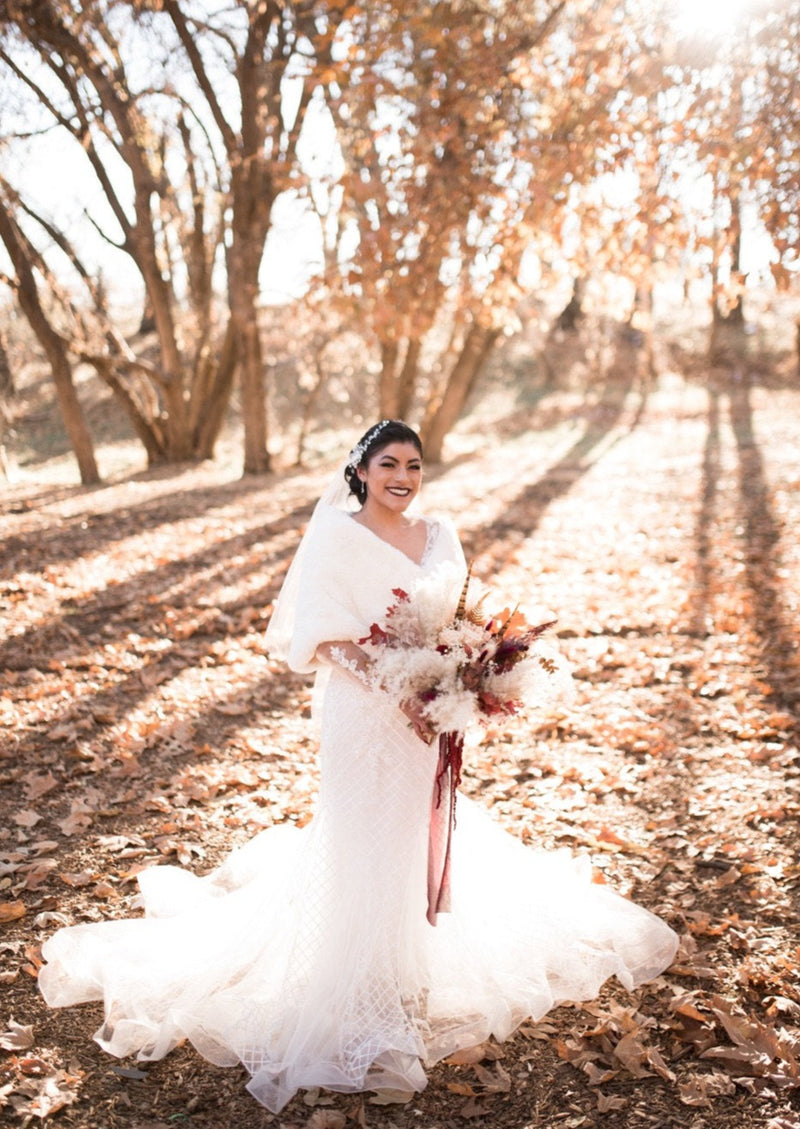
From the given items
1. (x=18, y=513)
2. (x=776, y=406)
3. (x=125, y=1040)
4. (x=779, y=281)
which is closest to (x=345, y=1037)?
(x=125, y=1040)

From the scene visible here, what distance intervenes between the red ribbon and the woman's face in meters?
0.98

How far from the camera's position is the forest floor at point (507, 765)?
11.9 ft

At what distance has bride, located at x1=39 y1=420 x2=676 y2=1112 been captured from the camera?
3.70 meters

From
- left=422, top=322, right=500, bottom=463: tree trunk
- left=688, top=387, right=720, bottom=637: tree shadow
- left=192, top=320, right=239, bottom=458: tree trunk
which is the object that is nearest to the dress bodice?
left=688, top=387, right=720, bottom=637: tree shadow

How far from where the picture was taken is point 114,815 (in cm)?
577

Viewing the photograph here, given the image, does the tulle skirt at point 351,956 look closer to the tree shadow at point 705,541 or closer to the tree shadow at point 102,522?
the tree shadow at point 705,541

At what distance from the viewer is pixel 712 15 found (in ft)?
27.2

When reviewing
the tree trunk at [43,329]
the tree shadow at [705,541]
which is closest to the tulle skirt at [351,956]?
the tree shadow at [705,541]

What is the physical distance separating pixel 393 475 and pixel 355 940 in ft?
6.23

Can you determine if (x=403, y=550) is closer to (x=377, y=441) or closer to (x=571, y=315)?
(x=377, y=441)

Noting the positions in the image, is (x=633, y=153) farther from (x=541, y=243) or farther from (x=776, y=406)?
(x=776, y=406)

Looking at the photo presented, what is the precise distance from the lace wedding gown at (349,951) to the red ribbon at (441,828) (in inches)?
2.9

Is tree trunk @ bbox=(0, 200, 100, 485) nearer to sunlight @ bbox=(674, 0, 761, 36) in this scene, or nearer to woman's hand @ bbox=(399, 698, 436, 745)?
sunlight @ bbox=(674, 0, 761, 36)

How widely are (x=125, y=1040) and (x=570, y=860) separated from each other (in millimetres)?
2335
